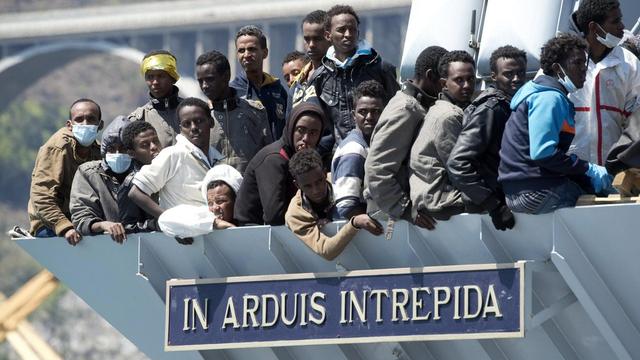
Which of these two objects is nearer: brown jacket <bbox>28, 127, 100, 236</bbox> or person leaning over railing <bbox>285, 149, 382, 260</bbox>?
person leaning over railing <bbox>285, 149, 382, 260</bbox>

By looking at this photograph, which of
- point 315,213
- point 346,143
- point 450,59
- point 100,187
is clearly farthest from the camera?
point 100,187

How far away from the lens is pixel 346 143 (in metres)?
14.1

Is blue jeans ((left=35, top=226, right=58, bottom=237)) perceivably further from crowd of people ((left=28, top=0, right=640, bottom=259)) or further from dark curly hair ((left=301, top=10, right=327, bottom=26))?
dark curly hair ((left=301, top=10, right=327, bottom=26))

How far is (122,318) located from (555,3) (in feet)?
15.0

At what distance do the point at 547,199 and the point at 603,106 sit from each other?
107 centimetres

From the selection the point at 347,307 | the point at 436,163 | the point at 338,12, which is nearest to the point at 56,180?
the point at 338,12

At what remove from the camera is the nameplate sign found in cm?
1341

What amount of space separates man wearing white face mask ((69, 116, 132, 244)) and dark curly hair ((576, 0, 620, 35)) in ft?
13.3

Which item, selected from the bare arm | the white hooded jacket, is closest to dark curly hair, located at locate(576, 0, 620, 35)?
the white hooded jacket

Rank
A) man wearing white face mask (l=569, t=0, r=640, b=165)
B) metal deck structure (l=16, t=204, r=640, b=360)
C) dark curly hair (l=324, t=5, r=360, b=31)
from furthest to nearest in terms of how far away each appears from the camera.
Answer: dark curly hair (l=324, t=5, r=360, b=31) → man wearing white face mask (l=569, t=0, r=640, b=165) → metal deck structure (l=16, t=204, r=640, b=360)

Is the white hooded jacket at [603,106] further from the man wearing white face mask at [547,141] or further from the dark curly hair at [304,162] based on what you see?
the dark curly hair at [304,162]

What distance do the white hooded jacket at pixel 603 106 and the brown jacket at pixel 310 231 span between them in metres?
1.76

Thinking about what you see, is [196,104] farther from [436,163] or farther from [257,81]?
[436,163]

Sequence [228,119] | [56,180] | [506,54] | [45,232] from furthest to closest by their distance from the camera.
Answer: [45,232]
[56,180]
[228,119]
[506,54]
